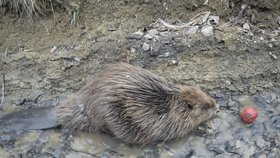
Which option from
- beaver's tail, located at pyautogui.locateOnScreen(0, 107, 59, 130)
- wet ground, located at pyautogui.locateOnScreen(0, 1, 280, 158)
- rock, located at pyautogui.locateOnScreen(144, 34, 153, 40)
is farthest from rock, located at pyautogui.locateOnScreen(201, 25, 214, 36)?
beaver's tail, located at pyautogui.locateOnScreen(0, 107, 59, 130)

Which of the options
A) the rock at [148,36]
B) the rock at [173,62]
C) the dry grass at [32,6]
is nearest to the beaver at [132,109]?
the rock at [173,62]

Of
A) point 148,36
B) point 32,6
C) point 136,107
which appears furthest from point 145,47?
point 32,6

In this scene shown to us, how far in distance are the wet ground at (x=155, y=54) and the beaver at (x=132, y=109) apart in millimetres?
104

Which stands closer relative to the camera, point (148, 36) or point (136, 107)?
point (136, 107)

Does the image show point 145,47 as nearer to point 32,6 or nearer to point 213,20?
point 213,20

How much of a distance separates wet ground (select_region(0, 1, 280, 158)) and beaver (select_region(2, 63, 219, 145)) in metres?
0.10

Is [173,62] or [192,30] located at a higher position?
[192,30]

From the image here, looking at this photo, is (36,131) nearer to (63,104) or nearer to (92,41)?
(63,104)

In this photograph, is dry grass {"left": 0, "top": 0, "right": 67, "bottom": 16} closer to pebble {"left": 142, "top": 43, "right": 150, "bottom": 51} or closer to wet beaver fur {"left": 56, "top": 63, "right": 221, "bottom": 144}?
pebble {"left": 142, "top": 43, "right": 150, "bottom": 51}

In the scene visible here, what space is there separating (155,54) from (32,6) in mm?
1039

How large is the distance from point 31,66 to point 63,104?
0.53m

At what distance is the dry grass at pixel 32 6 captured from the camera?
4570 millimetres

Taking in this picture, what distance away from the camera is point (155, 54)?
4469 mm

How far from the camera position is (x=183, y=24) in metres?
4.61
